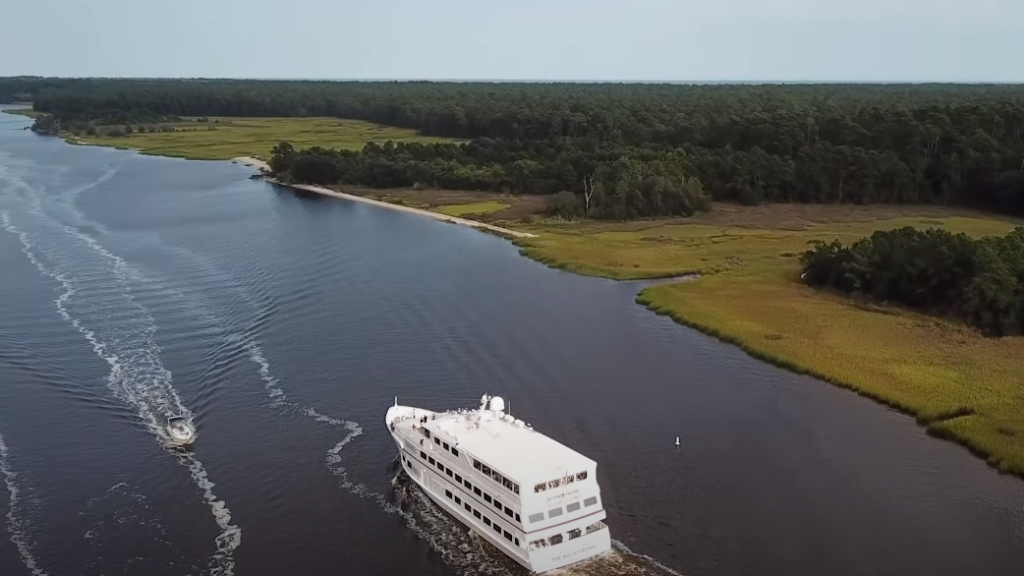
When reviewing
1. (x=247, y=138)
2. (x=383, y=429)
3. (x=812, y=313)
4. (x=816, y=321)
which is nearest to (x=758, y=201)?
(x=812, y=313)

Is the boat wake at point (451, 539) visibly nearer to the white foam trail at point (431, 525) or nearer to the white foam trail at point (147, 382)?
the white foam trail at point (431, 525)

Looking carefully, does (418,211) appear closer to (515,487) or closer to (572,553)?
(515,487)

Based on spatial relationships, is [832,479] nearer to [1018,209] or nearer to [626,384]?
[626,384]

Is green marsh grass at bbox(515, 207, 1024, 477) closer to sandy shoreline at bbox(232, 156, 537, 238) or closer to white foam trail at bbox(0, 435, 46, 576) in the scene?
sandy shoreline at bbox(232, 156, 537, 238)

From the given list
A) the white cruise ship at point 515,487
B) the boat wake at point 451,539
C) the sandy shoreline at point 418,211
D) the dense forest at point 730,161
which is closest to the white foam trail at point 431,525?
the boat wake at point 451,539

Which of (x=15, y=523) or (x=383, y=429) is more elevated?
(x=383, y=429)

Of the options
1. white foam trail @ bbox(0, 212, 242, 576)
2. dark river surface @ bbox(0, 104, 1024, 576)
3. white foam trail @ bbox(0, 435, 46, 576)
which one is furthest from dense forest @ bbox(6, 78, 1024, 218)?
white foam trail @ bbox(0, 435, 46, 576)
